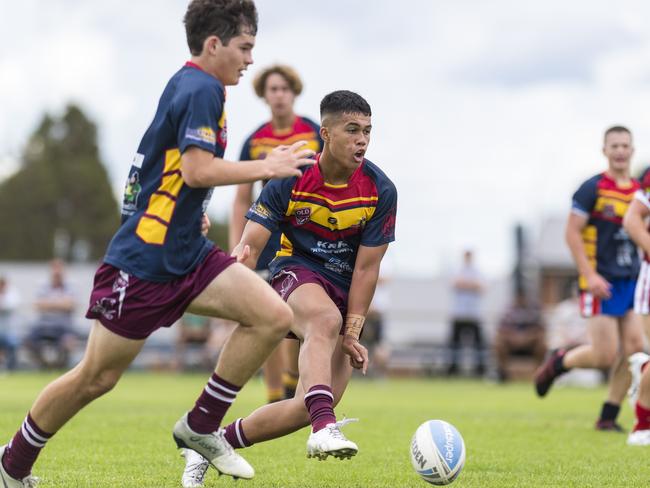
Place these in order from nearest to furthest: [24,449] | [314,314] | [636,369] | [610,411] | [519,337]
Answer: [24,449] < [314,314] < [636,369] < [610,411] < [519,337]

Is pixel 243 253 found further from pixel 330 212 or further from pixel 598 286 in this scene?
pixel 598 286

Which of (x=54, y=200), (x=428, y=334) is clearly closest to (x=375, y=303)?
(x=428, y=334)

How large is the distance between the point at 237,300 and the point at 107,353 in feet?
2.16

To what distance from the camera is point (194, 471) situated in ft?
19.7

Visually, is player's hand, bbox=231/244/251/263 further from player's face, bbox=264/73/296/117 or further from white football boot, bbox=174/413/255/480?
player's face, bbox=264/73/296/117

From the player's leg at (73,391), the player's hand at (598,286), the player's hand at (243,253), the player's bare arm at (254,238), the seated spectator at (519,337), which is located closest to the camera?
the player's leg at (73,391)

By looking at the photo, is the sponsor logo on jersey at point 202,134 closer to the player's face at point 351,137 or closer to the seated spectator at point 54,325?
the player's face at point 351,137

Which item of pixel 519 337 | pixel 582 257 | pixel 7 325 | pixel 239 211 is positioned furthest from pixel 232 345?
pixel 7 325

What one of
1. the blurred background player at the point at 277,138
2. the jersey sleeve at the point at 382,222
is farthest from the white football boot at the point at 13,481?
the blurred background player at the point at 277,138

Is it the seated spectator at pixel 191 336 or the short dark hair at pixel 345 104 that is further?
the seated spectator at pixel 191 336

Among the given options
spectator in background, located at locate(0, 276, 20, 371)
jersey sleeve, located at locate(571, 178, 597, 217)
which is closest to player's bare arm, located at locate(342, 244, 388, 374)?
jersey sleeve, located at locate(571, 178, 597, 217)

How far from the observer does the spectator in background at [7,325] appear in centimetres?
2544

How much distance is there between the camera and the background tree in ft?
251

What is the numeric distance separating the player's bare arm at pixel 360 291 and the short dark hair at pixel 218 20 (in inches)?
63.6
